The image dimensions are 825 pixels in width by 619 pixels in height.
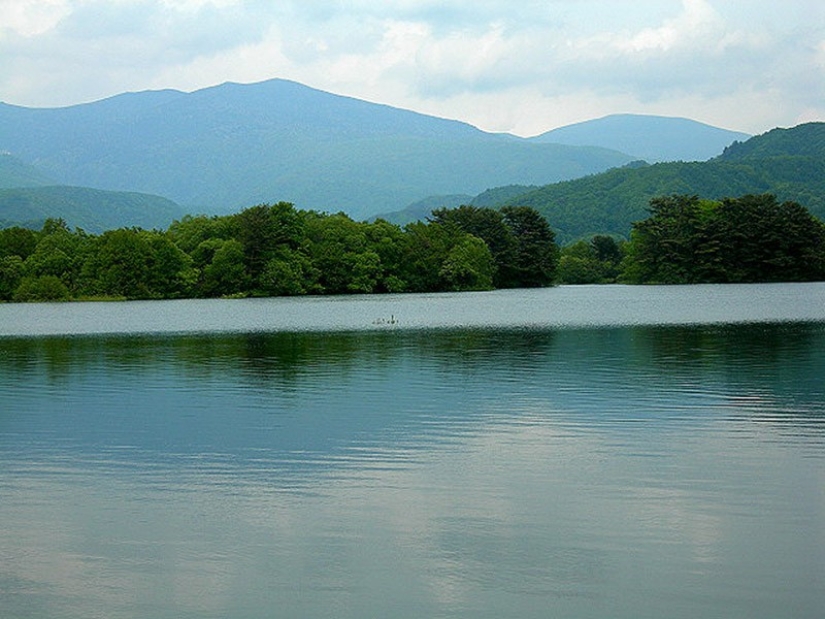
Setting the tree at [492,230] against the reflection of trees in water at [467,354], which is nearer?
the reflection of trees in water at [467,354]

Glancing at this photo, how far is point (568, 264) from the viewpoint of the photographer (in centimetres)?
15838

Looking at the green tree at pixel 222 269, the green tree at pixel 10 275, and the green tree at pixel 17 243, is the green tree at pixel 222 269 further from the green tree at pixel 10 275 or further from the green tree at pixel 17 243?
the green tree at pixel 17 243

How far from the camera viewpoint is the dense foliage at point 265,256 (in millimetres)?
106250

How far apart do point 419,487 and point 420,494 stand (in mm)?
470

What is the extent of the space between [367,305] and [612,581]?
74.4 meters

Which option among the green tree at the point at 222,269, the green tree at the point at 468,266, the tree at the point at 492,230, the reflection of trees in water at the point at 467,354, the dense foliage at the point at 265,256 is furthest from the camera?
the tree at the point at 492,230

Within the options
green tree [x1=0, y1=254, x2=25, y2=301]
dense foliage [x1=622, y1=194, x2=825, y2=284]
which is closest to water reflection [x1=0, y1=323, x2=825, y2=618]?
green tree [x1=0, y1=254, x2=25, y2=301]

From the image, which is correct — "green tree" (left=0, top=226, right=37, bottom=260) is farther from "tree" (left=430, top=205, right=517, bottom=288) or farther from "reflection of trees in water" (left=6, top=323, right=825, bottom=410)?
"reflection of trees in water" (left=6, top=323, right=825, bottom=410)

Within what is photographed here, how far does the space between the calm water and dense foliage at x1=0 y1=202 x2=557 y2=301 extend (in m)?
70.9

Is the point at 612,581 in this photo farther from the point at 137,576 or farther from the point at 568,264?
the point at 568,264

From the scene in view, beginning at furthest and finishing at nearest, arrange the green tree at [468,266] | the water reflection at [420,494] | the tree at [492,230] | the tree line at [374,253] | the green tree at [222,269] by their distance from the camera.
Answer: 1. the tree at [492,230]
2. the green tree at [468,266]
3. the green tree at [222,269]
4. the tree line at [374,253]
5. the water reflection at [420,494]

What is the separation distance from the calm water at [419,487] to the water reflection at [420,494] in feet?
0.17

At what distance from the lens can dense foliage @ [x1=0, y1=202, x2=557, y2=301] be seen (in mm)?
106250

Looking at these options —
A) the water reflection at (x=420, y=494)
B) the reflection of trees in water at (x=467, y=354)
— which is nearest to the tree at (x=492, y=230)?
the reflection of trees in water at (x=467, y=354)
